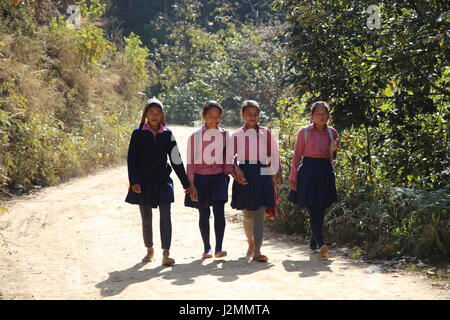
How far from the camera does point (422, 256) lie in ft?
20.6

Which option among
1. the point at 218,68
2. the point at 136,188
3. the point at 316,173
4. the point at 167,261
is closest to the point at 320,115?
the point at 316,173

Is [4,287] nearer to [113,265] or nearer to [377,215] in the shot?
[113,265]

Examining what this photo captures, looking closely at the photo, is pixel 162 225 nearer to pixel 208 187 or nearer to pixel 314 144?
pixel 208 187

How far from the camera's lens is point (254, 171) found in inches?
257

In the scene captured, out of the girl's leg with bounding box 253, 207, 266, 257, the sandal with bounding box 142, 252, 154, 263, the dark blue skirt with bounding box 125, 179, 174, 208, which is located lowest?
the sandal with bounding box 142, 252, 154, 263

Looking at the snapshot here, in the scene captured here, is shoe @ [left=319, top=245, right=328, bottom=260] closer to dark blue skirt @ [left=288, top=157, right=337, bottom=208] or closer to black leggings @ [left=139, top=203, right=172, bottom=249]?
dark blue skirt @ [left=288, top=157, right=337, bottom=208]

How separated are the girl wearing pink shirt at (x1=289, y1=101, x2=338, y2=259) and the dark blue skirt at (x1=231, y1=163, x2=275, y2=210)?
38 centimetres

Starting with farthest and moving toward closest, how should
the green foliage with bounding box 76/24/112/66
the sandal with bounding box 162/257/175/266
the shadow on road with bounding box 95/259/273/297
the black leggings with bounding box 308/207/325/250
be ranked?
the green foliage with bounding box 76/24/112/66
the black leggings with bounding box 308/207/325/250
the sandal with bounding box 162/257/175/266
the shadow on road with bounding box 95/259/273/297

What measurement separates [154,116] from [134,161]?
48 centimetres

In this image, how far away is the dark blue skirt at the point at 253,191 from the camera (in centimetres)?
645

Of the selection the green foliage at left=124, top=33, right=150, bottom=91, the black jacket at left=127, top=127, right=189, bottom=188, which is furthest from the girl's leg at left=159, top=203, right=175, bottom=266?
the green foliage at left=124, top=33, right=150, bottom=91

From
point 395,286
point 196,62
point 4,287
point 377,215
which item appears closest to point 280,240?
point 377,215

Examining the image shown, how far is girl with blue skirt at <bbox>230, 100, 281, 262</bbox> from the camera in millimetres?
6449

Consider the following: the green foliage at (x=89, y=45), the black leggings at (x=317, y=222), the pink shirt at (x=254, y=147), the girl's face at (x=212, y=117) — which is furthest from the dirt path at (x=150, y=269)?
the green foliage at (x=89, y=45)
